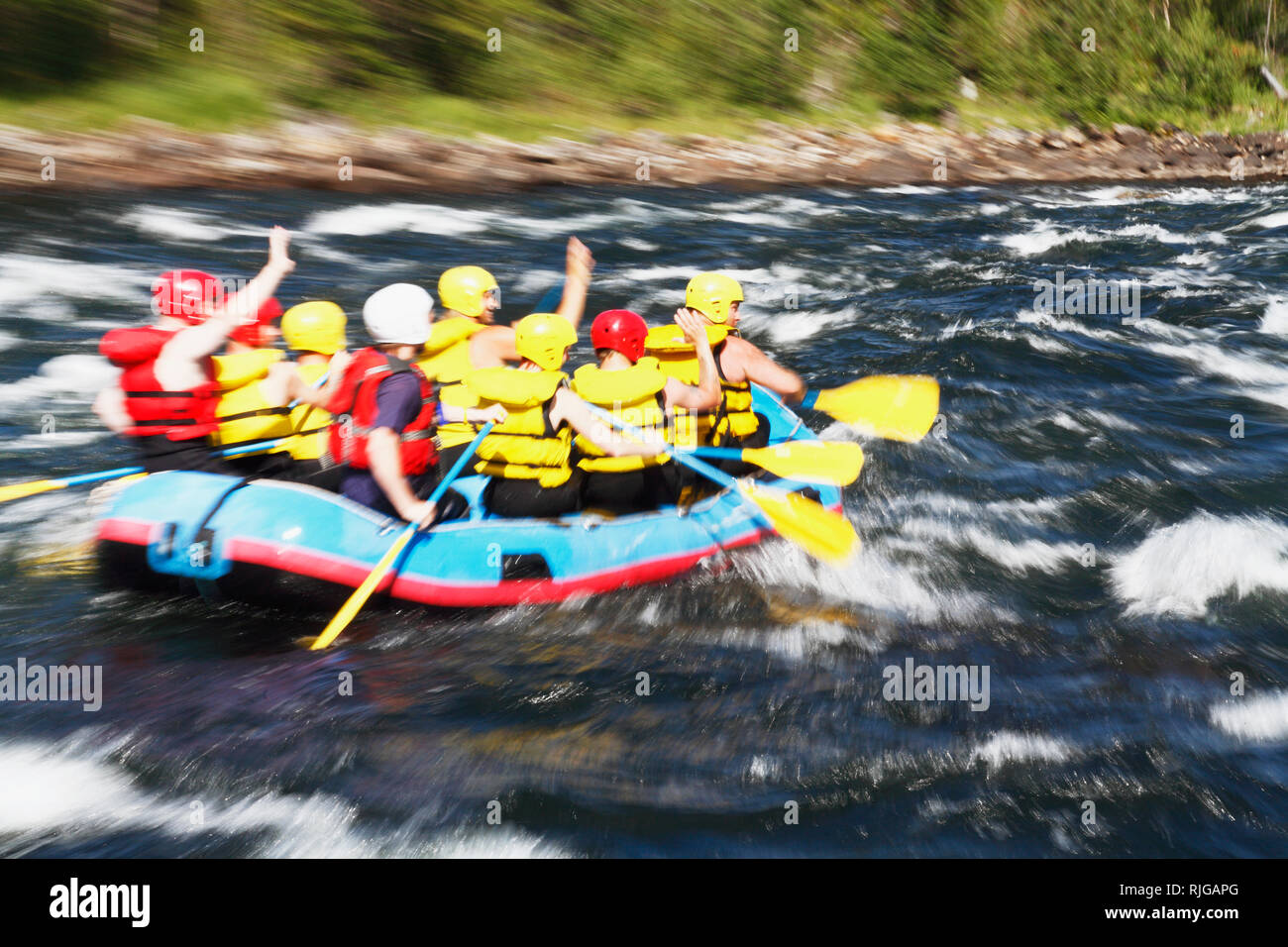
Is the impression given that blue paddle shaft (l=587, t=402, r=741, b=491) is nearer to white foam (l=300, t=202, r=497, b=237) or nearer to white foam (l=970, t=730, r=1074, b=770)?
white foam (l=970, t=730, r=1074, b=770)

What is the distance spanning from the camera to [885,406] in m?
7.26

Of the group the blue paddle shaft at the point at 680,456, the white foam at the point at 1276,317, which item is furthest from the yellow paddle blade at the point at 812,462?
the white foam at the point at 1276,317

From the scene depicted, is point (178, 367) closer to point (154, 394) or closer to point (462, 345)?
point (154, 394)

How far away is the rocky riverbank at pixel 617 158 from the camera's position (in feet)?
40.5

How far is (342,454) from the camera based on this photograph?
202 inches

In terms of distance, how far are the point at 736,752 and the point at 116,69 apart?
1242 centimetres

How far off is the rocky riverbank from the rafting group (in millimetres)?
8277

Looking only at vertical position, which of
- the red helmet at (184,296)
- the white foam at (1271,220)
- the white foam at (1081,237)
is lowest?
the red helmet at (184,296)

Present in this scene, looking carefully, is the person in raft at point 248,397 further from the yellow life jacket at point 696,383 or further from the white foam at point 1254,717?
the white foam at point 1254,717

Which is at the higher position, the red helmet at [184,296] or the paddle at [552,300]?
the paddle at [552,300]

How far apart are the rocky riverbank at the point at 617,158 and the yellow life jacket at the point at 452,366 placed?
829 centimetres

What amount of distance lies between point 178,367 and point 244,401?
0.44 metres

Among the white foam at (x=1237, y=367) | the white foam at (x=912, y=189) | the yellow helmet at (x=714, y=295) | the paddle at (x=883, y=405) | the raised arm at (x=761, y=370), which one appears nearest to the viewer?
the yellow helmet at (x=714, y=295)

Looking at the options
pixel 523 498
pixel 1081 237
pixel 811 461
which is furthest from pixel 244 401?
pixel 1081 237
